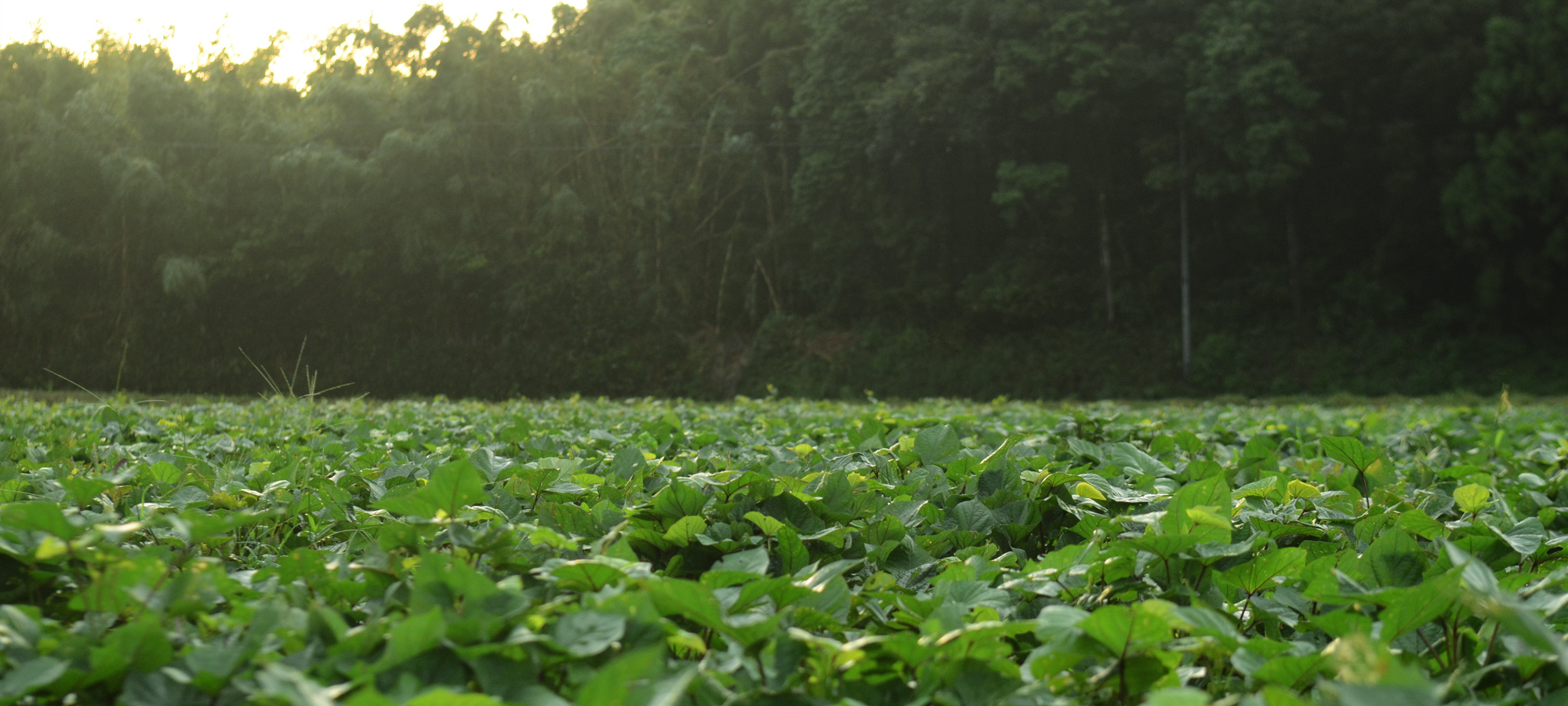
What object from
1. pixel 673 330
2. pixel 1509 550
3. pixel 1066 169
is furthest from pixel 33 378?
pixel 1509 550

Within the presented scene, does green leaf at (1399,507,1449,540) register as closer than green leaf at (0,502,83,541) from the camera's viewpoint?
No

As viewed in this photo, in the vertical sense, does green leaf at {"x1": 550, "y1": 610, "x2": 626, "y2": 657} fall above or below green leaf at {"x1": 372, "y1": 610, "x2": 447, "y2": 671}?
below

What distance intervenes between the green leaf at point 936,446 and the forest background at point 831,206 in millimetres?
15408

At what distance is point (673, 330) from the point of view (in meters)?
18.5

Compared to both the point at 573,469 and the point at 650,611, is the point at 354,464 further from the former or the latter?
the point at 650,611

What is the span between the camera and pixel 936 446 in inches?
57.1

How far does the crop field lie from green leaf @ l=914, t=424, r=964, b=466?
8 cm

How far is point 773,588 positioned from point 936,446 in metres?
0.76

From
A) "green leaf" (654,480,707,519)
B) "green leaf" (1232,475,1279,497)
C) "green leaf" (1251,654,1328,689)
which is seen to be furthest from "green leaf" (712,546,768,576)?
"green leaf" (1232,475,1279,497)

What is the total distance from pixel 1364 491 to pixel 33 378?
19833mm

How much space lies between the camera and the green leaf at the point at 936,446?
57.1 inches

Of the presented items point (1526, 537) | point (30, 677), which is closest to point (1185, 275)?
point (1526, 537)

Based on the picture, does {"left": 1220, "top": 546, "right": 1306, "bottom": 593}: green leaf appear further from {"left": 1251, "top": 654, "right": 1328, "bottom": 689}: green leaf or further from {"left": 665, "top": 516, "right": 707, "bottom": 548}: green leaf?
{"left": 665, "top": 516, "right": 707, "bottom": 548}: green leaf

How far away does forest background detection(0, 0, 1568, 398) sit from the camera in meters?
16.3
